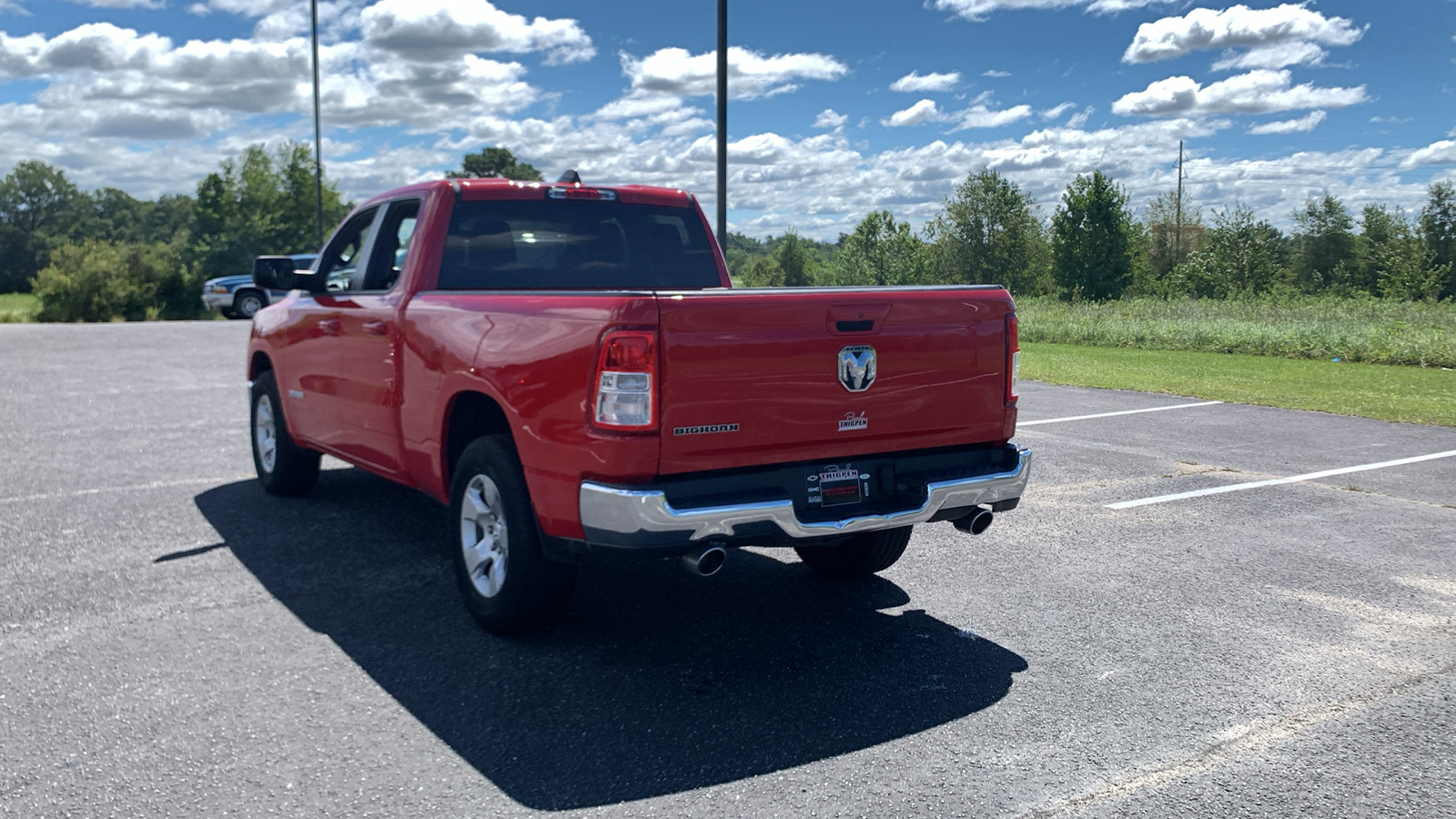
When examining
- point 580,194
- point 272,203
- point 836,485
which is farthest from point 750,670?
Answer: point 272,203

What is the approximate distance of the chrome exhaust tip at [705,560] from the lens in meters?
4.13

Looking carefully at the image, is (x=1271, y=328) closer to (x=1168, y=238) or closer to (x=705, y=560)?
(x=705, y=560)

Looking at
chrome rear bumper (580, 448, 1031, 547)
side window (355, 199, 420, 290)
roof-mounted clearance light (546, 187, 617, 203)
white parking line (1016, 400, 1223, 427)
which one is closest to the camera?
chrome rear bumper (580, 448, 1031, 547)

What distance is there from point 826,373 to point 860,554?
1.63 meters

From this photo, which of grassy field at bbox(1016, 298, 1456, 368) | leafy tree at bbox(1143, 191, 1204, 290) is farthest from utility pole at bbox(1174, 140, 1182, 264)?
grassy field at bbox(1016, 298, 1456, 368)

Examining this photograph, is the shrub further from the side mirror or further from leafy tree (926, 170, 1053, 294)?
leafy tree (926, 170, 1053, 294)

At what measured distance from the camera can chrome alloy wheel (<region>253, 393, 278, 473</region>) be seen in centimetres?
770

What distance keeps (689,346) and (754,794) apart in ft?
5.06

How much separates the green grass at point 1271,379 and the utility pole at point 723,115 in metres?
5.77

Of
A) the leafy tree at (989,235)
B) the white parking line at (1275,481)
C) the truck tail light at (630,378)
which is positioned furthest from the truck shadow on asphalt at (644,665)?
the leafy tree at (989,235)

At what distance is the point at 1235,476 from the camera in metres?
8.68

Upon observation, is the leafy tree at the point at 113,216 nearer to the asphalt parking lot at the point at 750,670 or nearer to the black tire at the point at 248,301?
the black tire at the point at 248,301

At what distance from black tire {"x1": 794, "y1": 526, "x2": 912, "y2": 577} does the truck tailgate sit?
88 cm

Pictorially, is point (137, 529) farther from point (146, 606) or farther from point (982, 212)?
point (982, 212)
